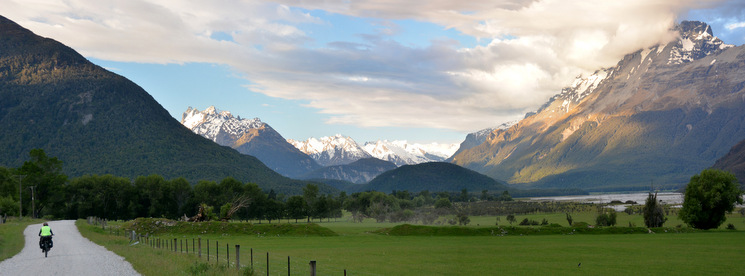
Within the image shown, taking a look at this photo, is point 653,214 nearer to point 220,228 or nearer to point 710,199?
point 710,199

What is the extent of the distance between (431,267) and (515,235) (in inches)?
1727

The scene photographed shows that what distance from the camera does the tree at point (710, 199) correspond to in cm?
8681

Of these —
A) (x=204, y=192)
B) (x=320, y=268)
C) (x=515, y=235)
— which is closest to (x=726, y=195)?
(x=515, y=235)

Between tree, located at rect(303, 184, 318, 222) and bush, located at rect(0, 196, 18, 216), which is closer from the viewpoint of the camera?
bush, located at rect(0, 196, 18, 216)

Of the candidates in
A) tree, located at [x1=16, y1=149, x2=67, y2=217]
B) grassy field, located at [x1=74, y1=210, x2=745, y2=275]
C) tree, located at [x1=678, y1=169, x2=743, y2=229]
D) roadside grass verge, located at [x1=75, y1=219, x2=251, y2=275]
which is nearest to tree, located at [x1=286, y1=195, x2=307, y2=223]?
tree, located at [x1=16, y1=149, x2=67, y2=217]

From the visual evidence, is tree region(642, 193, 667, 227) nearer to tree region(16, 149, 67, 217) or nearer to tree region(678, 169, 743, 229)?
tree region(678, 169, 743, 229)

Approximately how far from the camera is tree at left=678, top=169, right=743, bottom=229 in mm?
86812

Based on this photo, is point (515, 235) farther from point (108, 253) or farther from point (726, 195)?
point (108, 253)


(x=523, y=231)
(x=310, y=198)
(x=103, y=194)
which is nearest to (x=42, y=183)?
(x=103, y=194)

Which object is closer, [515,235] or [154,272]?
[154,272]

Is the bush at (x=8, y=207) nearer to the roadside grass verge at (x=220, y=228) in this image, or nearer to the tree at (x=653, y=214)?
the roadside grass verge at (x=220, y=228)

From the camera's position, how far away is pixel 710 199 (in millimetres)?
86938

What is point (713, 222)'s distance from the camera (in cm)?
8800

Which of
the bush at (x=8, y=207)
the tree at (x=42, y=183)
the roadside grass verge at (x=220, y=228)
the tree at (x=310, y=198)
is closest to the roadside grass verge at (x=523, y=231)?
the roadside grass verge at (x=220, y=228)
